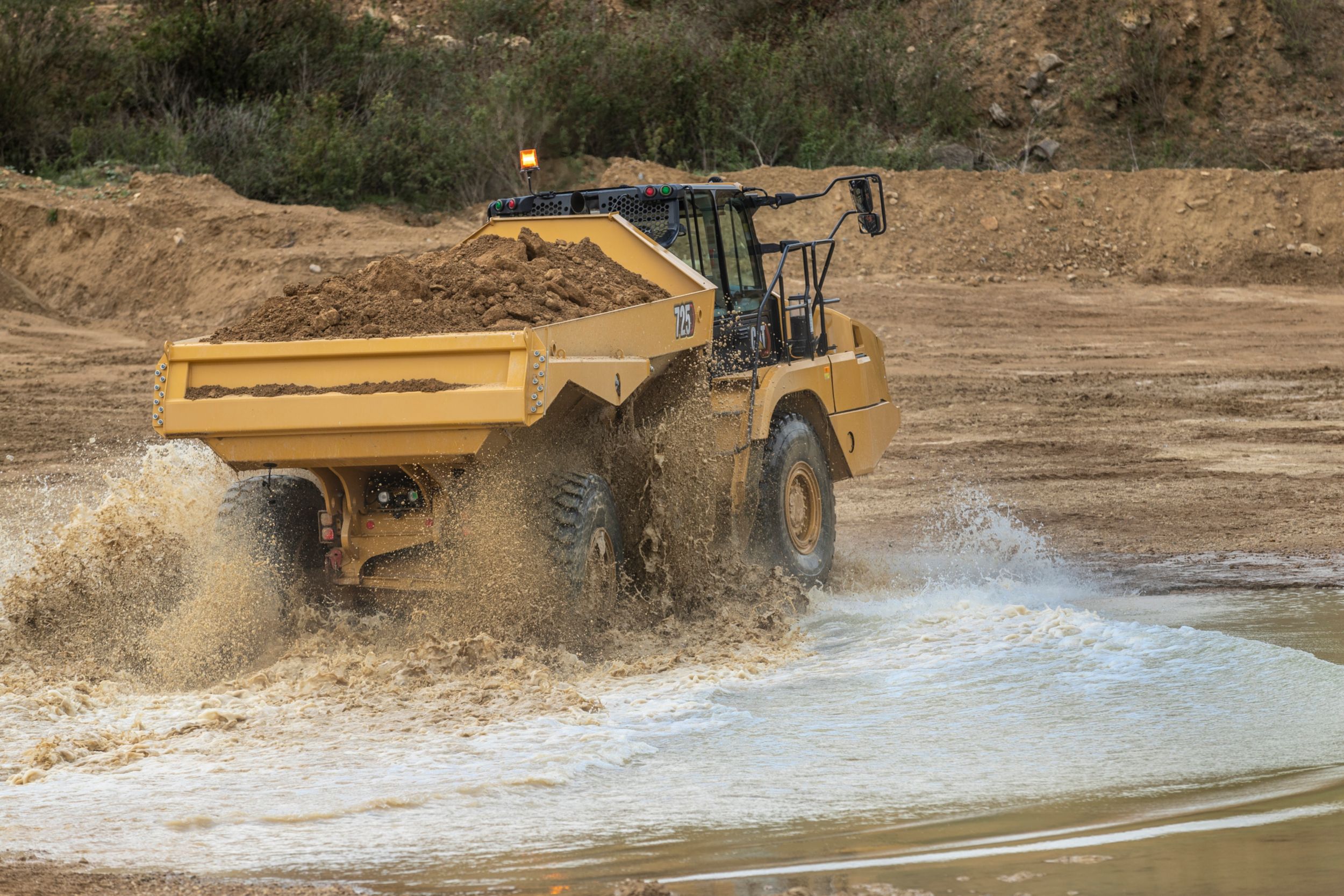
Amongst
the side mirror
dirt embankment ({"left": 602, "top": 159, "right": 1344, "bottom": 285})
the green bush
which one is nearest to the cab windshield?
the side mirror

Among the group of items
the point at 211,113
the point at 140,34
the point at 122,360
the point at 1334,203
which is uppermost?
the point at 140,34

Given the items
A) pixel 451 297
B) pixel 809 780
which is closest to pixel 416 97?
pixel 451 297

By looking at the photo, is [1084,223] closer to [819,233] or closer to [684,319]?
[819,233]

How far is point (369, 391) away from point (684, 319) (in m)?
1.82

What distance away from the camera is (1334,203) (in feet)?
79.3

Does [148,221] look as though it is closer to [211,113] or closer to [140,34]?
[211,113]

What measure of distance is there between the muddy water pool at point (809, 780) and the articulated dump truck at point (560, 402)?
85 cm

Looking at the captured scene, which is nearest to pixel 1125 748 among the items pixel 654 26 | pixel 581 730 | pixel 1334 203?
pixel 581 730

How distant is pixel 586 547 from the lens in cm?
625

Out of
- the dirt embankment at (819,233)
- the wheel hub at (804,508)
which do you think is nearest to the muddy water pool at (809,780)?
the wheel hub at (804,508)

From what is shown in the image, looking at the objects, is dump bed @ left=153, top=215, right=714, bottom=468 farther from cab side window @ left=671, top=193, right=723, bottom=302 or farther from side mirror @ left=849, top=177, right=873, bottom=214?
side mirror @ left=849, top=177, right=873, bottom=214

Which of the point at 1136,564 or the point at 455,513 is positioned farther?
the point at 1136,564

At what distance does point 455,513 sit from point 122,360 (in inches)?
485

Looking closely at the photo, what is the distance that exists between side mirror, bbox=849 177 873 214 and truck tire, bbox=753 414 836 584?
1.17m
